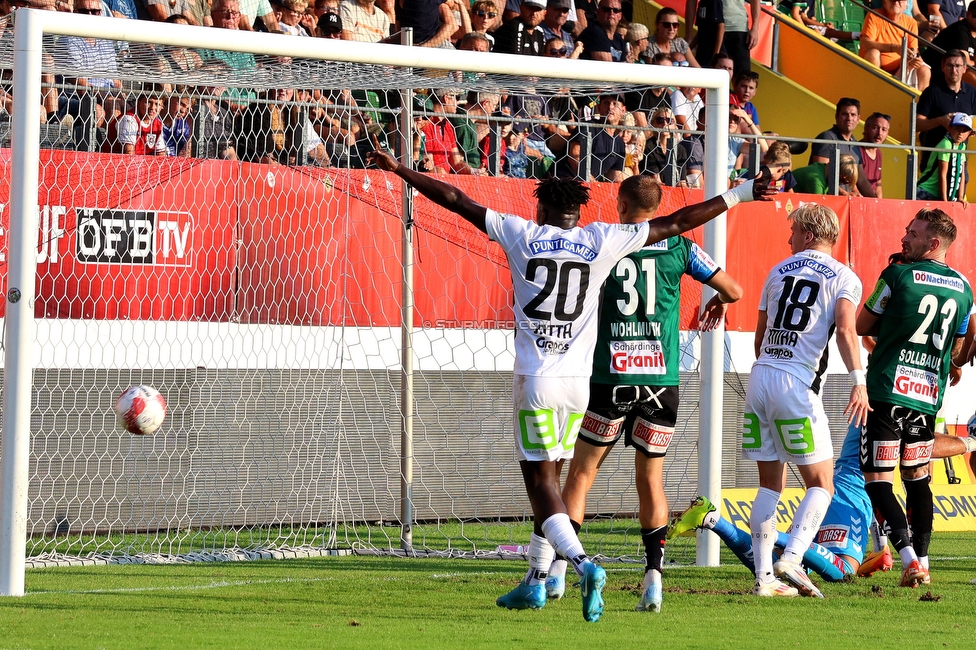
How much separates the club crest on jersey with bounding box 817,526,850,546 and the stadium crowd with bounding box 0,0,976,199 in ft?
10.0

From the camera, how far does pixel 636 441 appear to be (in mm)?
6926

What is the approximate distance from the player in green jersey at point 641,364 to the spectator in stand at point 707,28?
8.85 metres

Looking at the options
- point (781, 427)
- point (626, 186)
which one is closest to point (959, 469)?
point (781, 427)

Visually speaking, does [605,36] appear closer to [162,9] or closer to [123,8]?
[162,9]

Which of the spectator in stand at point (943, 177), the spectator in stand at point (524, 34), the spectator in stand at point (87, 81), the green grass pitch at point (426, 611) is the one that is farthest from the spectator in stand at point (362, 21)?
the green grass pitch at point (426, 611)

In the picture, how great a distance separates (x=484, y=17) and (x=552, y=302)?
7.89 metres

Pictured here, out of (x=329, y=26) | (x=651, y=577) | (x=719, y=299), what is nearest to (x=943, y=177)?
(x=329, y=26)

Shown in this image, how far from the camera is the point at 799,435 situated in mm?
7086

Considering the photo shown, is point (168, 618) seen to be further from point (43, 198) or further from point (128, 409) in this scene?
point (43, 198)

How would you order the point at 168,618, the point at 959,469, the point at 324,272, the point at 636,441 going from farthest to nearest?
the point at 959,469
the point at 324,272
the point at 636,441
the point at 168,618

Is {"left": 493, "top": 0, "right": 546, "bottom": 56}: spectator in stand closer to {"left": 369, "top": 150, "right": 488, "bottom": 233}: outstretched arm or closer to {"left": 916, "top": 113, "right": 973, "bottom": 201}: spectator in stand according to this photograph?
{"left": 916, "top": 113, "right": 973, "bottom": 201}: spectator in stand

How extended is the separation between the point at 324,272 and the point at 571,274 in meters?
4.09

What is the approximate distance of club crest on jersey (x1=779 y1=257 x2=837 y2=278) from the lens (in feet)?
23.5

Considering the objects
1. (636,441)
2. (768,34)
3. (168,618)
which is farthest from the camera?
(768,34)
